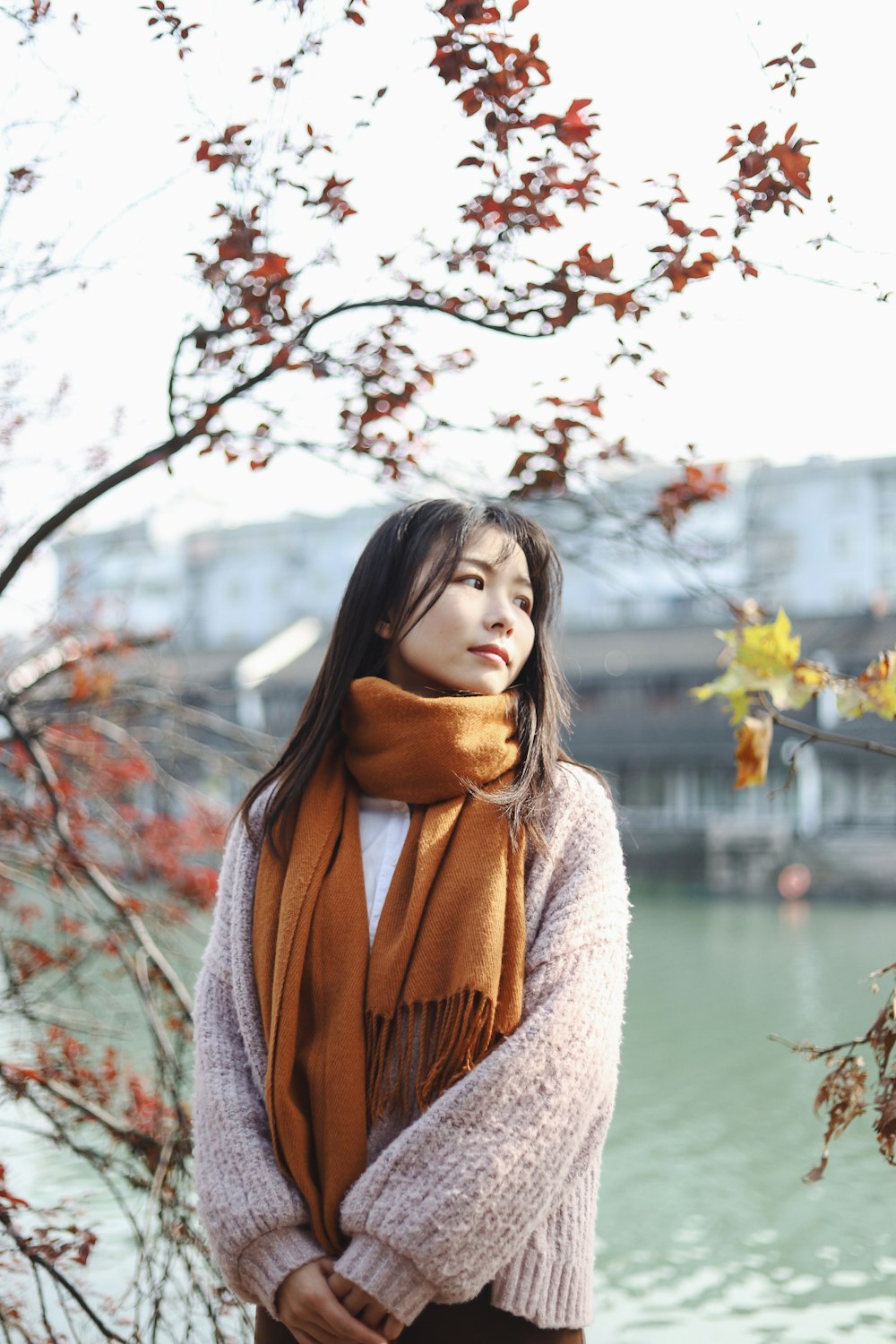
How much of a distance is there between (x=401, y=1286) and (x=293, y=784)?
47 cm

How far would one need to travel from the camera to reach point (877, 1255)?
3.57 meters

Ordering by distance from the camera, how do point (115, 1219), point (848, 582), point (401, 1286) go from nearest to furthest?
point (401, 1286) → point (115, 1219) → point (848, 582)

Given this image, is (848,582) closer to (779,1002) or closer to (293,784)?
(779,1002)

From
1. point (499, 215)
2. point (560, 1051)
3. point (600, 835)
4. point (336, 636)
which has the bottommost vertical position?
point (560, 1051)

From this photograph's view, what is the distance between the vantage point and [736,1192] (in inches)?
167

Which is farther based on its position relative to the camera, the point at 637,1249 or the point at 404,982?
the point at 637,1249

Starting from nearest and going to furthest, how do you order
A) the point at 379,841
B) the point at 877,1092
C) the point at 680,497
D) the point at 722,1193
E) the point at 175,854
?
the point at 379,841, the point at 877,1092, the point at 680,497, the point at 175,854, the point at 722,1193

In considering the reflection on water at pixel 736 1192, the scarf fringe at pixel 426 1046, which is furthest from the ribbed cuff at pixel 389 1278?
the reflection on water at pixel 736 1192

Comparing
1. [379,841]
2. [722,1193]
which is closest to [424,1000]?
[379,841]

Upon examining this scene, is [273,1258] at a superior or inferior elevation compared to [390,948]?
inferior

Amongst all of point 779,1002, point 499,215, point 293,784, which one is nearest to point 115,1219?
point 293,784

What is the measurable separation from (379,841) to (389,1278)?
39 cm

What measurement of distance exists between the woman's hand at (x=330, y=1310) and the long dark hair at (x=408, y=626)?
39 cm

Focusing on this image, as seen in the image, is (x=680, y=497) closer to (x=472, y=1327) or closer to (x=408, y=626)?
(x=408, y=626)
